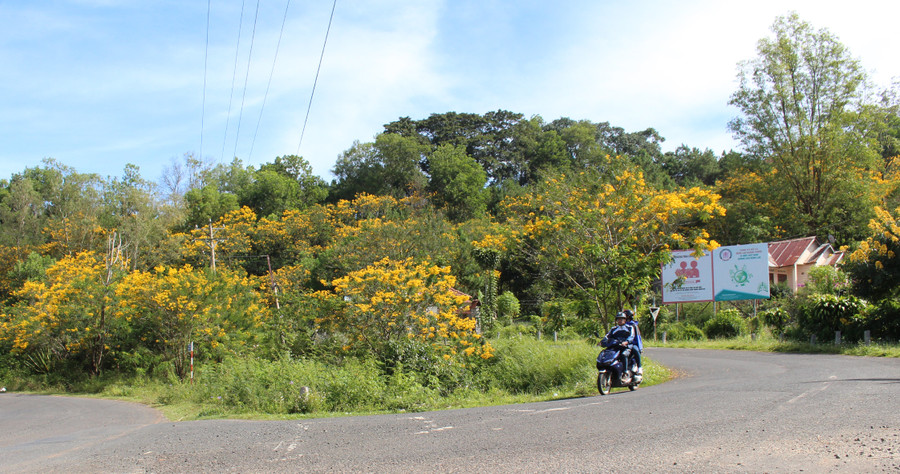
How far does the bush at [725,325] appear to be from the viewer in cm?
3125

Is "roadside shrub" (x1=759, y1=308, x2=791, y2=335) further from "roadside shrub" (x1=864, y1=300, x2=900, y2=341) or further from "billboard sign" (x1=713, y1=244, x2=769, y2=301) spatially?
"roadside shrub" (x1=864, y1=300, x2=900, y2=341)

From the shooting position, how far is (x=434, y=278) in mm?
19453

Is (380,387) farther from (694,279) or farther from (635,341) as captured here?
(694,279)

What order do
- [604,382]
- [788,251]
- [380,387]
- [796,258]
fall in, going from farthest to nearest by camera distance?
[788,251] < [796,258] < [380,387] < [604,382]

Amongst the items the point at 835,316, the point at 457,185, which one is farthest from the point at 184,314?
the point at 457,185

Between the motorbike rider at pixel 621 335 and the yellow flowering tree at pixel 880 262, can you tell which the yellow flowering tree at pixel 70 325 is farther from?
the yellow flowering tree at pixel 880 262

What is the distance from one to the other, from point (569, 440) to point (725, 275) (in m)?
30.1

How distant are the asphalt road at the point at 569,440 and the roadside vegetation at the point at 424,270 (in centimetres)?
423

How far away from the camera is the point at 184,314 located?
955 inches

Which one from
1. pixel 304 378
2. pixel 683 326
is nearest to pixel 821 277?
pixel 683 326

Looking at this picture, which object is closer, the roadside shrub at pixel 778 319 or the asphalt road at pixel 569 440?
the asphalt road at pixel 569 440

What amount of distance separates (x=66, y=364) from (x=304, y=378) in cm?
1847

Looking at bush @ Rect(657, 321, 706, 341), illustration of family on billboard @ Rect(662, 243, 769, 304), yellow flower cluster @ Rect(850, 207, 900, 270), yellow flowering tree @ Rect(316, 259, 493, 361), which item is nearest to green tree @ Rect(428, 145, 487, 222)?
illustration of family on billboard @ Rect(662, 243, 769, 304)

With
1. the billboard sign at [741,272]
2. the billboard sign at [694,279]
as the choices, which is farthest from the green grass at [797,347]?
the billboard sign at [694,279]
